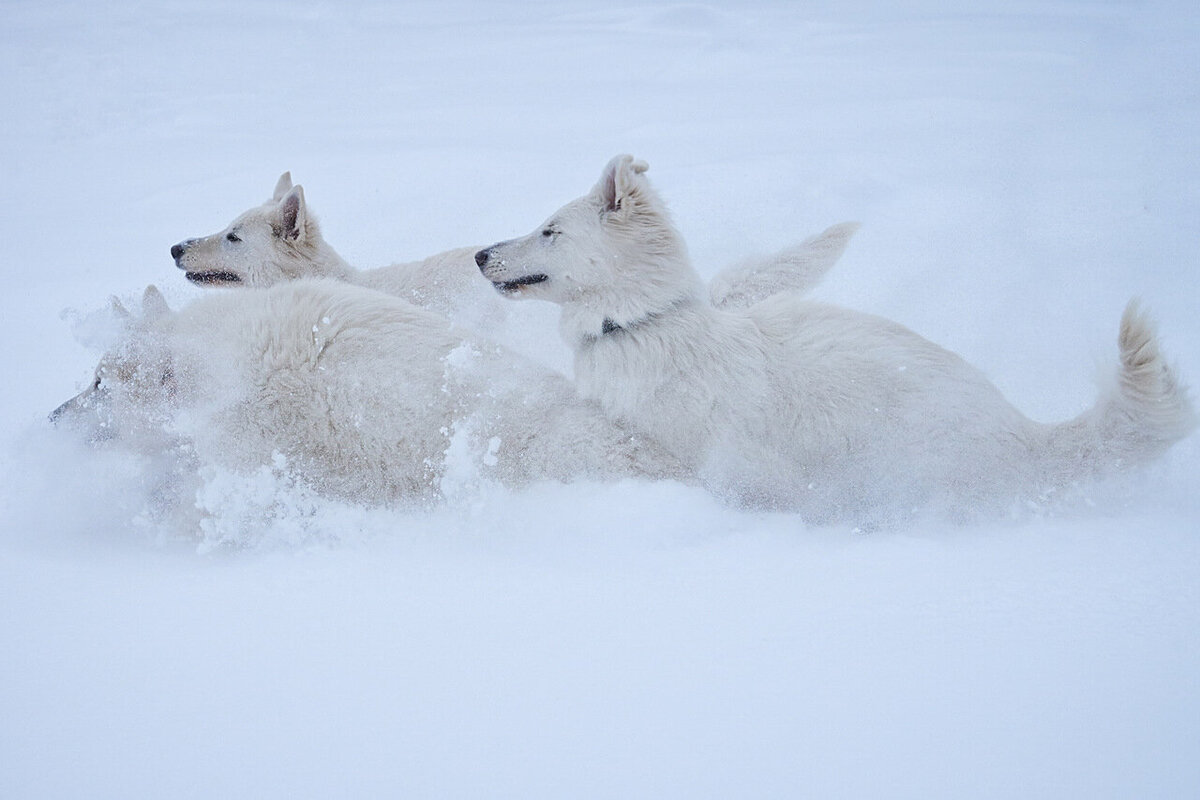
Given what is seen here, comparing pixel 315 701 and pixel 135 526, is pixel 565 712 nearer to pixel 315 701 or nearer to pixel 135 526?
pixel 315 701

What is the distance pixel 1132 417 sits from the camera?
3137 millimetres

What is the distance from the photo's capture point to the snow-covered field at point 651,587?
1802mm

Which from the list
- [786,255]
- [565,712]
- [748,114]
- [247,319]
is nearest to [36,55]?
[748,114]

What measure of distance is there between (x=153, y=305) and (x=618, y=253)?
6.71 feet

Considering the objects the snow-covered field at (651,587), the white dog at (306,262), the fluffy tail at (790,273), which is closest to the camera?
the snow-covered field at (651,587)

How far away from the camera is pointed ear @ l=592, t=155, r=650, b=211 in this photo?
347 centimetres

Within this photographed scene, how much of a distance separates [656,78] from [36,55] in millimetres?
Answer: 8503

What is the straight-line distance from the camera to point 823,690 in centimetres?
196

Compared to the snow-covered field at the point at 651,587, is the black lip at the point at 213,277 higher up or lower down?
higher up

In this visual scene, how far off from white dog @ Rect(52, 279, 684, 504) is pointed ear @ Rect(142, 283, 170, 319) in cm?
10

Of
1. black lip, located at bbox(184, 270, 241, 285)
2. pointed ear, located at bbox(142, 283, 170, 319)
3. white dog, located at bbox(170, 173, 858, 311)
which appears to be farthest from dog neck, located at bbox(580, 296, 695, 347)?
black lip, located at bbox(184, 270, 241, 285)

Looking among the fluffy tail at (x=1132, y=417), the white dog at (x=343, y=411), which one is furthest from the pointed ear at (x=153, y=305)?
the fluffy tail at (x=1132, y=417)

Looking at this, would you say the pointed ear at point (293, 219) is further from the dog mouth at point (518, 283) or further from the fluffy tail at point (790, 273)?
the fluffy tail at point (790, 273)

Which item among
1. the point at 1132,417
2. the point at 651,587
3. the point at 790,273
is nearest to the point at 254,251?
the point at 790,273
